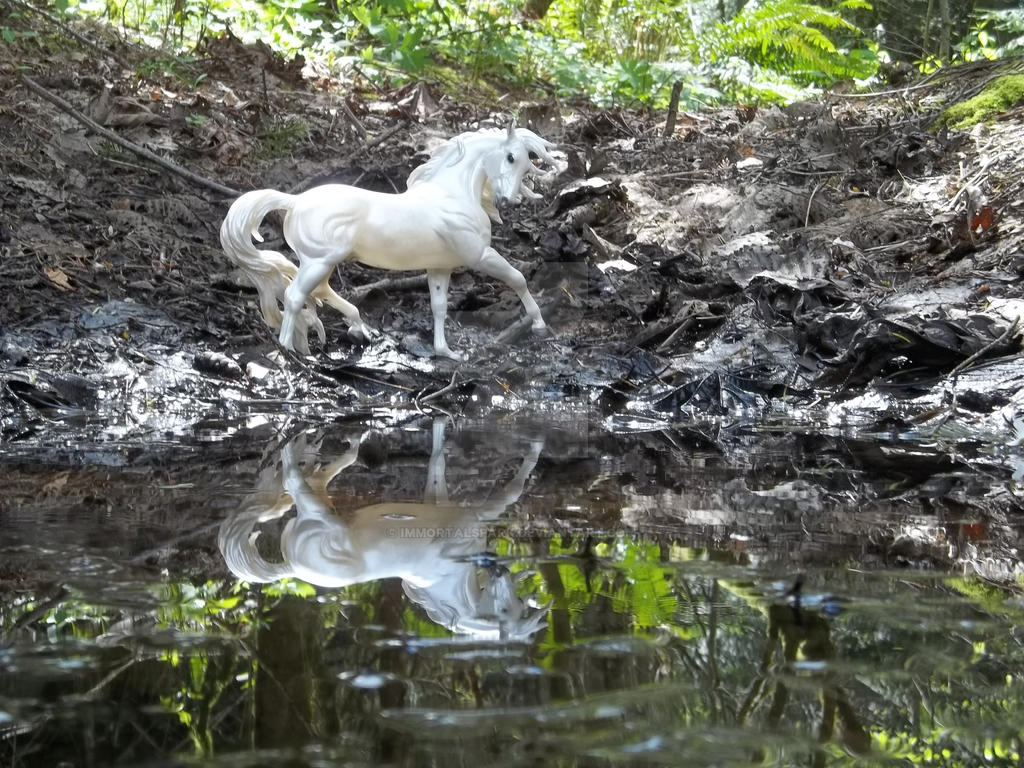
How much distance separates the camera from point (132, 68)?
9.17m

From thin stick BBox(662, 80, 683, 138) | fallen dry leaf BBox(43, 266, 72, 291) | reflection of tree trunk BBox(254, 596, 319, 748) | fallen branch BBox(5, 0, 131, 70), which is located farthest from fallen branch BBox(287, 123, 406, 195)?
reflection of tree trunk BBox(254, 596, 319, 748)

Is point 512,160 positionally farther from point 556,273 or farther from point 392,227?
point 556,273

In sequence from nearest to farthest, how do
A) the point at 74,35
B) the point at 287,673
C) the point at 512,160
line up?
the point at 287,673
the point at 512,160
the point at 74,35

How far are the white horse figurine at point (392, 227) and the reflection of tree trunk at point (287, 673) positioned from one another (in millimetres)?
3453

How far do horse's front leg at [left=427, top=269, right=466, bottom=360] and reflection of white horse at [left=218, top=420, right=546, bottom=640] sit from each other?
241 cm

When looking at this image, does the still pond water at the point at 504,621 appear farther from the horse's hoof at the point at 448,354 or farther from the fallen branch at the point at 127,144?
the fallen branch at the point at 127,144

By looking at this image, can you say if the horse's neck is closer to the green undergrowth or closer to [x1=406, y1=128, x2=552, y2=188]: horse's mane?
[x1=406, y1=128, x2=552, y2=188]: horse's mane

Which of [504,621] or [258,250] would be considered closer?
[504,621]

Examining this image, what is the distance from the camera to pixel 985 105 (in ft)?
27.7

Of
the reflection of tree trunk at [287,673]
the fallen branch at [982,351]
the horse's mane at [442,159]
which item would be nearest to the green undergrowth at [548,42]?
the horse's mane at [442,159]

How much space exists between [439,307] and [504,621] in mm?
3838

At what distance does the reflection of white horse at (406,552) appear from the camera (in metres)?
1.99

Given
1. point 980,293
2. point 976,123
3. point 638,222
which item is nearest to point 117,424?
point 638,222

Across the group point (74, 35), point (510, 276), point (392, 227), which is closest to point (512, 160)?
point (510, 276)
